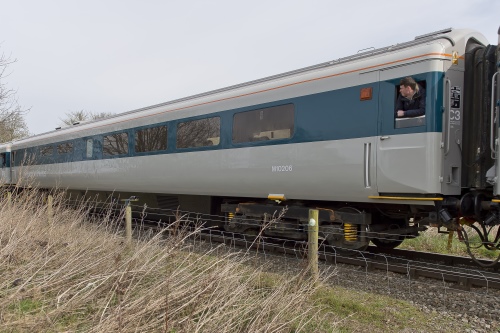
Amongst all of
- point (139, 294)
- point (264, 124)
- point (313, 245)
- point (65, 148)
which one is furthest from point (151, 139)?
point (139, 294)

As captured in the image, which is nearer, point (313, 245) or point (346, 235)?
point (313, 245)

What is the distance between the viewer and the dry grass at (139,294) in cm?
297

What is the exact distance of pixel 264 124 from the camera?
296 inches

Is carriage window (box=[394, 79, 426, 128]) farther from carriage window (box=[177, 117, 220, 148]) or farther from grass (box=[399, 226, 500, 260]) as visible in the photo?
carriage window (box=[177, 117, 220, 148])

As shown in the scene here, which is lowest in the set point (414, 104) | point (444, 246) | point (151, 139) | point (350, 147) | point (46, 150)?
point (444, 246)

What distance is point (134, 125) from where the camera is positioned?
1064 centimetres

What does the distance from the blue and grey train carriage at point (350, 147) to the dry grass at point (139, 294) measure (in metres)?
2.35

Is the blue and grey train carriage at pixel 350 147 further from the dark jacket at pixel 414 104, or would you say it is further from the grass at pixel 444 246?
the grass at pixel 444 246

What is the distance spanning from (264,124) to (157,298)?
476 centimetres

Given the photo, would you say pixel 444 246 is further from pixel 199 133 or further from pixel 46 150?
pixel 46 150

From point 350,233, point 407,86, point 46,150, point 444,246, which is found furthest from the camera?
point 46,150

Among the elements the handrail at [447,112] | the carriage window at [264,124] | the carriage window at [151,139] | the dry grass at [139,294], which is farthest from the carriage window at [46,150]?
the handrail at [447,112]

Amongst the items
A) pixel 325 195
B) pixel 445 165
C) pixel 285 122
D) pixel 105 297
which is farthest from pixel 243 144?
pixel 105 297

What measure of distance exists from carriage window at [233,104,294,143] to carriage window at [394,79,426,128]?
1822mm
